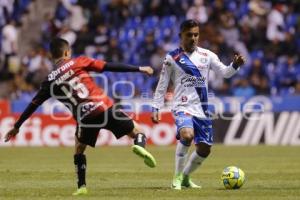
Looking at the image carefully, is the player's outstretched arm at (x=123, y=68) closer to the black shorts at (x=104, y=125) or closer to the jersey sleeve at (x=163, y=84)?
the black shorts at (x=104, y=125)

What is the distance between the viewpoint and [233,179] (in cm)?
1241

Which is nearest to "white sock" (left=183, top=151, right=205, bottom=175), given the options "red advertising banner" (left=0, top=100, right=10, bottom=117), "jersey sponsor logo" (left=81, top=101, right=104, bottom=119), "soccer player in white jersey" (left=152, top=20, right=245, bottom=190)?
"soccer player in white jersey" (left=152, top=20, right=245, bottom=190)

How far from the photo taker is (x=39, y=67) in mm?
27516

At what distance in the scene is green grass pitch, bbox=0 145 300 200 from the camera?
11703 mm

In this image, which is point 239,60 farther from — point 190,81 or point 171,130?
point 171,130

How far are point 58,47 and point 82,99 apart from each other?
0.77 meters

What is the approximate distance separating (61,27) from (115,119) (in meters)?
18.5

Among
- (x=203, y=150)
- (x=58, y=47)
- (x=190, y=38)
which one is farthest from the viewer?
(x=203, y=150)

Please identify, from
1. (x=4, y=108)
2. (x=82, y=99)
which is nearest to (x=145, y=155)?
(x=82, y=99)

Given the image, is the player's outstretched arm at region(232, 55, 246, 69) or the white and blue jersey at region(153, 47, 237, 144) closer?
the player's outstretched arm at region(232, 55, 246, 69)

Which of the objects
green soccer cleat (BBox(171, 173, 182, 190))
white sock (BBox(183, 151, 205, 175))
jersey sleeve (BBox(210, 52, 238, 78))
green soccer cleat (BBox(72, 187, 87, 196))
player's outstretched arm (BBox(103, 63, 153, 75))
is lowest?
green soccer cleat (BBox(171, 173, 182, 190))

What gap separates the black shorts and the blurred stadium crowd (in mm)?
14105

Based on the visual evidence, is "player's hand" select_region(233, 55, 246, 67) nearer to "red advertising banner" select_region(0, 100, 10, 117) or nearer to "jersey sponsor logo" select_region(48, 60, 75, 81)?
"jersey sponsor logo" select_region(48, 60, 75, 81)

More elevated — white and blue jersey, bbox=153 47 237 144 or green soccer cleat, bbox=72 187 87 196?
white and blue jersey, bbox=153 47 237 144
